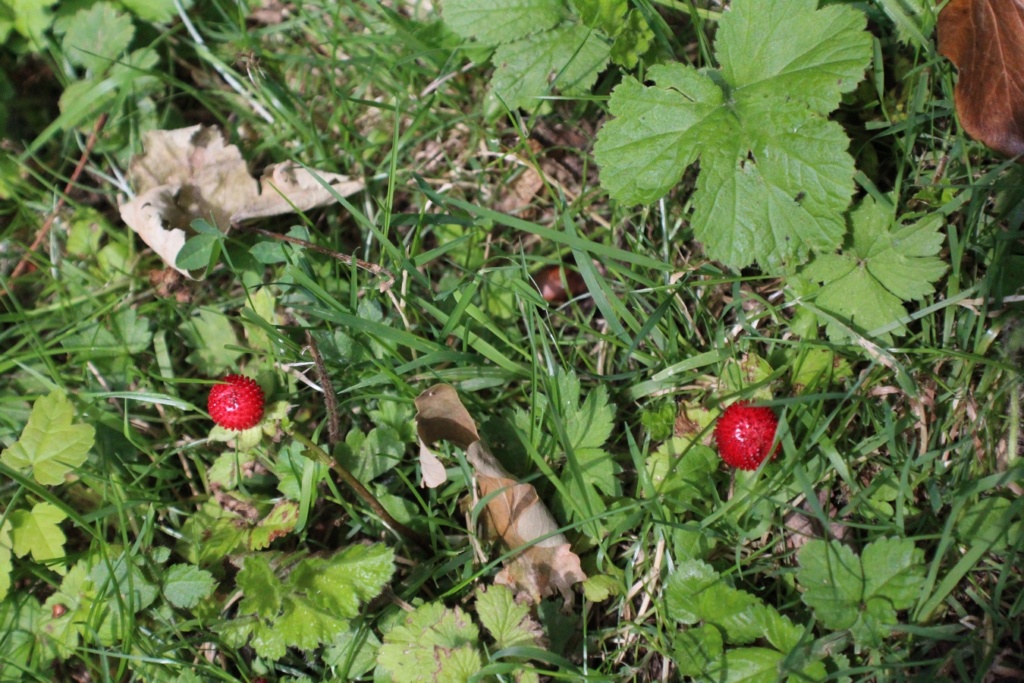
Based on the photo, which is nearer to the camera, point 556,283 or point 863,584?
point 863,584

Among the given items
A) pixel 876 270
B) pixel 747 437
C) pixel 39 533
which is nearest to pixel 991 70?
pixel 876 270

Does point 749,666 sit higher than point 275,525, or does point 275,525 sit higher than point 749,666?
point 275,525

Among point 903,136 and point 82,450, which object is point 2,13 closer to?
point 82,450

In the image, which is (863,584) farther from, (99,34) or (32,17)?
(32,17)

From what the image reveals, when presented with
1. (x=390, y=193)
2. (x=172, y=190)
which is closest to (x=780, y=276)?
(x=390, y=193)

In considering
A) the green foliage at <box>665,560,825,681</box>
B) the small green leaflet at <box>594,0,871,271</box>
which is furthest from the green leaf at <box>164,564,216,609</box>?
the small green leaflet at <box>594,0,871,271</box>

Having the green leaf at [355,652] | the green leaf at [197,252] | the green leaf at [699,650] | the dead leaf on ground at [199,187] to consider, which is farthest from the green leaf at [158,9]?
the green leaf at [699,650]
